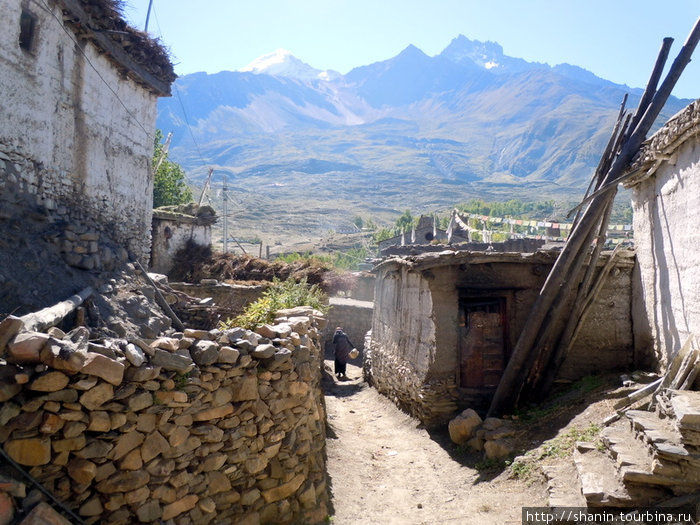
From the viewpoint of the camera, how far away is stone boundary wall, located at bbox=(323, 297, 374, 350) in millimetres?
19719

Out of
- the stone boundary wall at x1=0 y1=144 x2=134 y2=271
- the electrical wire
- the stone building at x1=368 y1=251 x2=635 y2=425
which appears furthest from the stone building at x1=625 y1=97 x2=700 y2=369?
the electrical wire

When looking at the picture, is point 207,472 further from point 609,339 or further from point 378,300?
point 378,300

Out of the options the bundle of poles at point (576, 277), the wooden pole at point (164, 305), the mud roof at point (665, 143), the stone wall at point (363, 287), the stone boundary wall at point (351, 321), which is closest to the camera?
the mud roof at point (665, 143)

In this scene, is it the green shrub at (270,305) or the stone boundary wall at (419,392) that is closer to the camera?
the green shrub at (270,305)

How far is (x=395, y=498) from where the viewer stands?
6.76 metres

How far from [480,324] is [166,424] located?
659 centimetres

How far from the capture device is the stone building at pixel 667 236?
6.27 metres

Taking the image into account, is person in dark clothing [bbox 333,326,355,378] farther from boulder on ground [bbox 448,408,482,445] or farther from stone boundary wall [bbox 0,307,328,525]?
stone boundary wall [bbox 0,307,328,525]

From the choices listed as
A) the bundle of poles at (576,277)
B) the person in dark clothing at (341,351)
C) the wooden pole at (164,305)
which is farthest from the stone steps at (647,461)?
the person in dark clothing at (341,351)

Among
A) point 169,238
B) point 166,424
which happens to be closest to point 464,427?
point 166,424

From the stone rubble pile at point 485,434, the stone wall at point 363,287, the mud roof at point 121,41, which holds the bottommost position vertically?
the stone rubble pile at point 485,434

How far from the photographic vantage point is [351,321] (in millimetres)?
19891

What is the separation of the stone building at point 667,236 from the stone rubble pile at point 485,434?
2.48 metres

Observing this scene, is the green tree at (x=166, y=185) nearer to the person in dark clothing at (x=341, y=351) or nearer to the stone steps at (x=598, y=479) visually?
the person in dark clothing at (x=341, y=351)
